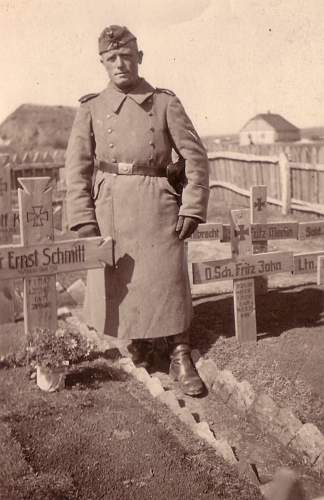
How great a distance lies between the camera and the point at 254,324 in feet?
17.6

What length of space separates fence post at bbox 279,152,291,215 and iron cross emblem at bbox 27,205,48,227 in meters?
9.26

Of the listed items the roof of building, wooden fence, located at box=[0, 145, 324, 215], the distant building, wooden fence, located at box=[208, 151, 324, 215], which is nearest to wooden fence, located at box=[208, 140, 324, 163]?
wooden fence, located at box=[0, 145, 324, 215]

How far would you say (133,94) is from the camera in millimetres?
4590

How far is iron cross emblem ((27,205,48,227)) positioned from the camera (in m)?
4.46

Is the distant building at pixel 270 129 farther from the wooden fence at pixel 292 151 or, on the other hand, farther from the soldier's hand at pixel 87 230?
the soldier's hand at pixel 87 230

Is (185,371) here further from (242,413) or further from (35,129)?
(35,129)

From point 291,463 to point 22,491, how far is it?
1638 mm

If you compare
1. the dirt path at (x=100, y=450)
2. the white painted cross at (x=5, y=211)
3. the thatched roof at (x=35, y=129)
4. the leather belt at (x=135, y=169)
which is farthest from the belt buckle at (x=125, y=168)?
the thatched roof at (x=35, y=129)

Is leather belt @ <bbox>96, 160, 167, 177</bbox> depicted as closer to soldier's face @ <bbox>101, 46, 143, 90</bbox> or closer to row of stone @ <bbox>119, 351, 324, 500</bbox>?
soldier's face @ <bbox>101, 46, 143, 90</bbox>

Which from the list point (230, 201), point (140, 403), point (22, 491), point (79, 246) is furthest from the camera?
point (230, 201)

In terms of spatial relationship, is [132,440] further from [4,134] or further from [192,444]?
[4,134]

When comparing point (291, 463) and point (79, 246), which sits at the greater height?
point (79, 246)

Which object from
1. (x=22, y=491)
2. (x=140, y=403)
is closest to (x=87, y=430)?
(x=140, y=403)

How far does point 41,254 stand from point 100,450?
1.59m
